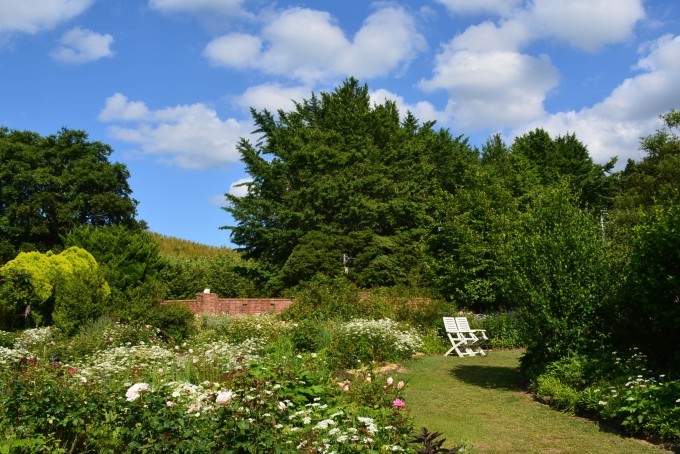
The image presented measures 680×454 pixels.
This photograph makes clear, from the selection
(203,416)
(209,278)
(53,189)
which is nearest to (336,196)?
(209,278)

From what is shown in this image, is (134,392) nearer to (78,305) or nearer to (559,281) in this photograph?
(559,281)

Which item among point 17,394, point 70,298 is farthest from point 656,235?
point 70,298

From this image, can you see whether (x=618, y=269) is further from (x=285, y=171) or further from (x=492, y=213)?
(x=285, y=171)

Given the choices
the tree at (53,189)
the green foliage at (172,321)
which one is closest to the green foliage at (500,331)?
the green foliage at (172,321)

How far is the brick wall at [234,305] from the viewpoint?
18.5 m

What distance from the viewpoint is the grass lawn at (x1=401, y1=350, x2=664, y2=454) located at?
18.8 ft

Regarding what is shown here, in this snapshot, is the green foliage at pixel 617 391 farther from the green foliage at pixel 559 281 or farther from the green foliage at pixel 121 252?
the green foliage at pixel 121 252

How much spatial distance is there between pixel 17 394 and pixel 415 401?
203 inches

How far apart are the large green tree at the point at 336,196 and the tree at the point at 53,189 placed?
636cm

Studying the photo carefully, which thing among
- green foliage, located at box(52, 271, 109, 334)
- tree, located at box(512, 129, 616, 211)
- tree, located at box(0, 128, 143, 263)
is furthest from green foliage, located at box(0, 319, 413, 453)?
tree, located at box(512, 129, 616, 211)

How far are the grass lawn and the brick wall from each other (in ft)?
27.9

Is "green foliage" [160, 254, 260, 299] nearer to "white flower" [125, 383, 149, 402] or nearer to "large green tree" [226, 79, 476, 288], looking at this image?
"large green tree" [226, 79, 476, 288]

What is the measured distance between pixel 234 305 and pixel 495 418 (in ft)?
43.5

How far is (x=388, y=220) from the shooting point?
90.2 ft
